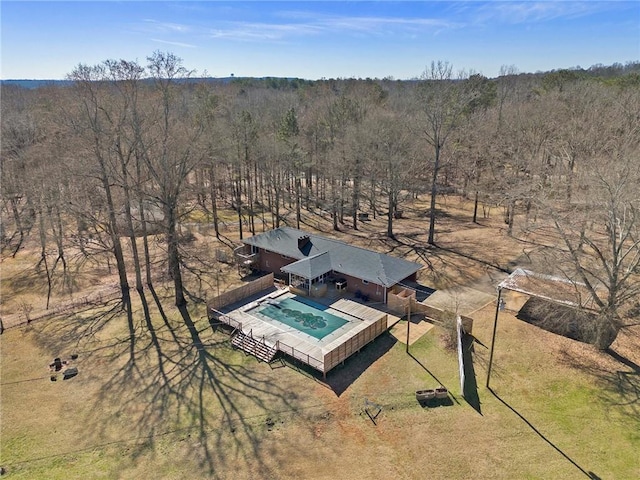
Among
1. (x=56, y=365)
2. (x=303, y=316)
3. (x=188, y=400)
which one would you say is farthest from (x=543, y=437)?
(x=56, y=365)

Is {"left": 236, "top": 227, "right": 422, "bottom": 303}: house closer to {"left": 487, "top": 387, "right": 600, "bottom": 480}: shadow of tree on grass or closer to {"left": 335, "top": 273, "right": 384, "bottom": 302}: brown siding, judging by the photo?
{"left": 335, "top": 273, "right": 384, "bottom": 302}: brown siding

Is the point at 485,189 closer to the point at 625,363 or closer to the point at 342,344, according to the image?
the point at 625,363

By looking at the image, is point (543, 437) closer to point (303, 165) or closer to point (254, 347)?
point (254, 347)

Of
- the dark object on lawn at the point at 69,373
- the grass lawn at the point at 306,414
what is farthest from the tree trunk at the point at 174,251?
the dark object on lawn at the point at 69,373

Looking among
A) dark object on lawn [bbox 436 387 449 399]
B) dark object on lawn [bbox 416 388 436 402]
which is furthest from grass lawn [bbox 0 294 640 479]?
dark object on lawn [bbox 436 387 449 399]

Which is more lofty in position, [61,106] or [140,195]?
[61,106]

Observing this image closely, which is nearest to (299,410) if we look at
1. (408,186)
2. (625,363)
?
(625,363)
